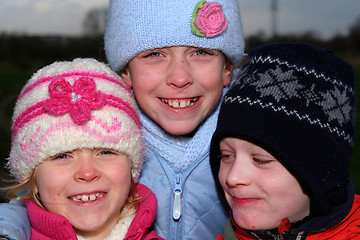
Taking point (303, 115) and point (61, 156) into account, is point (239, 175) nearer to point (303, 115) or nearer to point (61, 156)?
point (303, 115)

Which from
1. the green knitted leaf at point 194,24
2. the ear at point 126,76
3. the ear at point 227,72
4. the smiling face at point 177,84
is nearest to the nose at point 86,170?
the smiling face at point 177,84

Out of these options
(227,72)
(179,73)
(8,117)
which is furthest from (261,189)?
(8,117)

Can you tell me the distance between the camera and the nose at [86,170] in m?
2.14

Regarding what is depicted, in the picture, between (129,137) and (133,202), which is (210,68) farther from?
(133,202)

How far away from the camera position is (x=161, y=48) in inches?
100

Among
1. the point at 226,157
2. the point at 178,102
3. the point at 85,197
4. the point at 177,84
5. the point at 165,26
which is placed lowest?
the point at 85,197

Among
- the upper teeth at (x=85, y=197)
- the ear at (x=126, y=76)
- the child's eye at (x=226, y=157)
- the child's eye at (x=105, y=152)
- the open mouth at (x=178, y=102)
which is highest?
the ear at (x=126, y=76)

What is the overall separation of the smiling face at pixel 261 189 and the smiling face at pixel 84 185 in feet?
1.92

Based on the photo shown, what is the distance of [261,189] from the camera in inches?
84.7

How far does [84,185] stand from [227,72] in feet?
3.97

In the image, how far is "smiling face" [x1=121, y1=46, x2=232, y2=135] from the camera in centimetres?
252

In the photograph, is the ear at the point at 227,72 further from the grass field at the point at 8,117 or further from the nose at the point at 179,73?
the grass field at the point at 8,117

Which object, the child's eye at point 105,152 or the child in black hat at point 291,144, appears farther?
the child's eye at point 105,152

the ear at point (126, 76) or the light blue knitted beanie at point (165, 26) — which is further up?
the light blue knitted beanie at point (165, 26)
